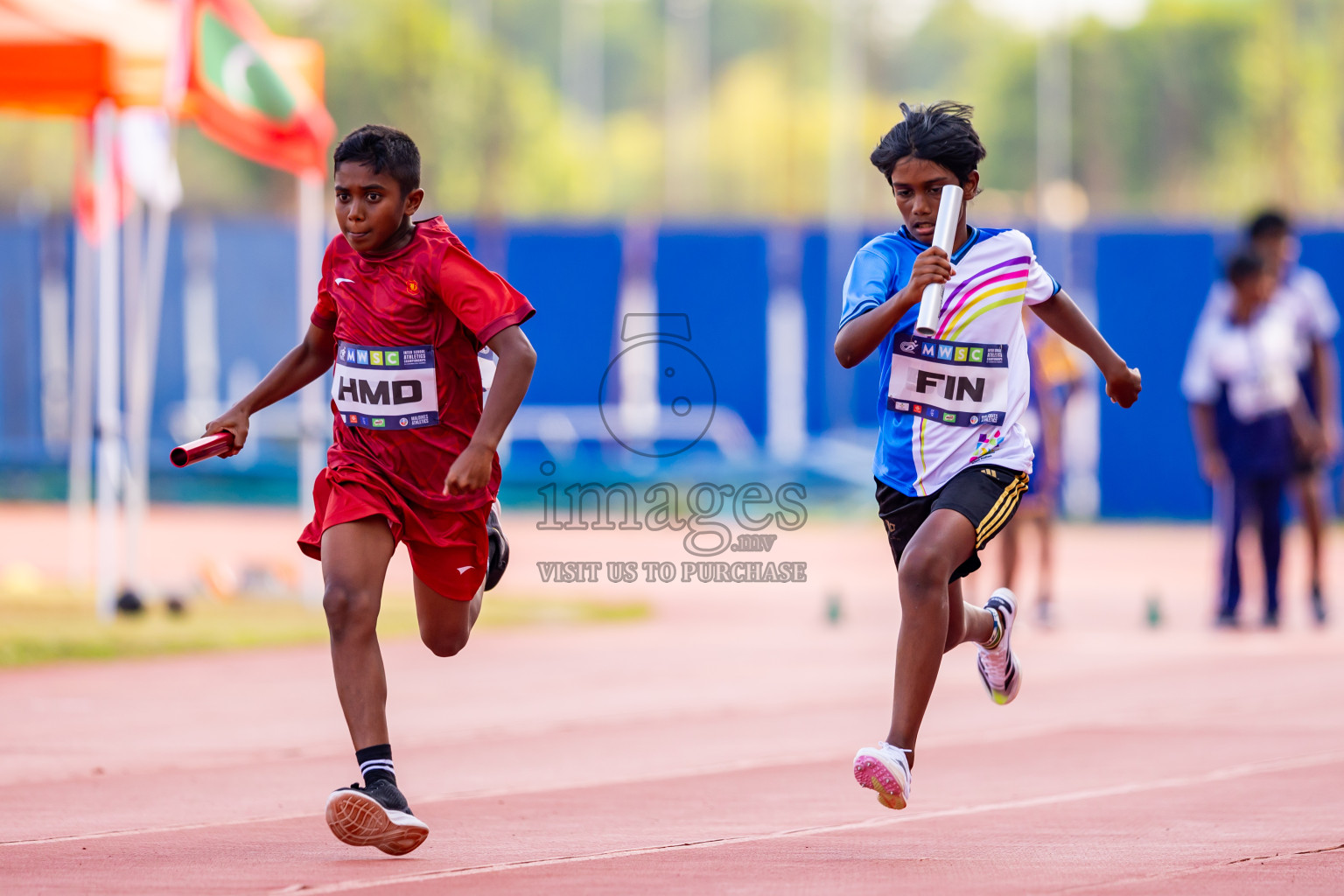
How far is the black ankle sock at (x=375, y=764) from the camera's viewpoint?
4902 millimetres

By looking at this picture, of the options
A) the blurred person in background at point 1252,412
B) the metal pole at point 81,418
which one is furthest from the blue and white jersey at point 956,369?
the metal pole at point 81,418

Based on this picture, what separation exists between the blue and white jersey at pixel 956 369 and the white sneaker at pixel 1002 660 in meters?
0.80

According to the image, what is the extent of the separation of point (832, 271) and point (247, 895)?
2161cm

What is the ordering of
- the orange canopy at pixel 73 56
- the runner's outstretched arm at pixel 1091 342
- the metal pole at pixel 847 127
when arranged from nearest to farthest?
the runner's outstretched arm at pixel 1091 342 < the orange canopy at pixel 73 56 < the metal pole at pixel 847 127

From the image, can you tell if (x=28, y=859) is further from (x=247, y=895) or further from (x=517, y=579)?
(x=517, y=579)

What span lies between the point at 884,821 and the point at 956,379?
4.54 feet

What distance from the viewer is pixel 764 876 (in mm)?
4586

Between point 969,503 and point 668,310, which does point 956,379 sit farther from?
point 668,310

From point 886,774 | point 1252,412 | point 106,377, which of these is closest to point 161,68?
point 106,377

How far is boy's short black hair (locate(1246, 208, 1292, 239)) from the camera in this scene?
11.7 metres

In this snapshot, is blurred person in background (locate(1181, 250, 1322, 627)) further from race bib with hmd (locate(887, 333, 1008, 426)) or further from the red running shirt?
the red running shirt

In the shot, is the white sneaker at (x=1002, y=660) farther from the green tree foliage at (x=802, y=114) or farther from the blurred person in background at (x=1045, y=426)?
the green tree foliage at (x=802, y=114)

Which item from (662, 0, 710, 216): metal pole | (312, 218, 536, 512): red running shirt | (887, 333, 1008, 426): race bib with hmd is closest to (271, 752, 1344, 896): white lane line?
(312, 218, 536, 512): red running shirt

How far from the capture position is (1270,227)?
11.8 m
